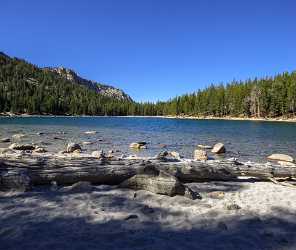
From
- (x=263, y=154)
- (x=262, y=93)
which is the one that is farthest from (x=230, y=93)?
(x=263, y=154)

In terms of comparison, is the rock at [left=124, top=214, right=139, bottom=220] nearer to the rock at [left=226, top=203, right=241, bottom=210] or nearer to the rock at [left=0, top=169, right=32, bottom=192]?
the rock at [left=226, top=203, right=241, bottom=210]

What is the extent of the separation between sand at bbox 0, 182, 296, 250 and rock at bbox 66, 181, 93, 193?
192 millimetres

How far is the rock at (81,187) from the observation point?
387 inches

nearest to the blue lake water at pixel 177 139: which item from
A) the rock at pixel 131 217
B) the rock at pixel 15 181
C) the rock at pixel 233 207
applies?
the rock at pixel 233 207

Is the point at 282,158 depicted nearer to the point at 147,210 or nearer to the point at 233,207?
the point at 233,207

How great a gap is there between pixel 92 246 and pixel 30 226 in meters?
1.69

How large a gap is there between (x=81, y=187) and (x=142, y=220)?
125 inches

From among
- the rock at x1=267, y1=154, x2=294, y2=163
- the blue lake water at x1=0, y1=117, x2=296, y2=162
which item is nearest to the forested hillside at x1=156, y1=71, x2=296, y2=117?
the blue lake water at x1=0, y1=117, x2=296, y2=162

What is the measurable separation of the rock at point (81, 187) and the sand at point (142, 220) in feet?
0.63

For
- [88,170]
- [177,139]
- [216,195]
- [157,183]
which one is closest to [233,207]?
[216,195]

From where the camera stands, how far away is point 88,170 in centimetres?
1064

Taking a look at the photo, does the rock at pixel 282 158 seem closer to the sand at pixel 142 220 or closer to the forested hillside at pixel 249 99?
the sand at pixel 142 220

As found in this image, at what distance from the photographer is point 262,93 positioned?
131m

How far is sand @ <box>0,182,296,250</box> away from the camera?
620 centimetres
